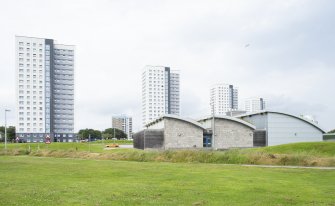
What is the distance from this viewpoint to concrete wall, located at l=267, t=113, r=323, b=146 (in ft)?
241

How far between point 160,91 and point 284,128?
112 meters

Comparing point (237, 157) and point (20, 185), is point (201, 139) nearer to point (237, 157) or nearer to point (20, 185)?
point (237, 157)

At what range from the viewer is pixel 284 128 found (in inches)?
2906

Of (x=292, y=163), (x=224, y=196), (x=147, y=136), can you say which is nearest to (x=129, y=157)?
(x=292, y=163)

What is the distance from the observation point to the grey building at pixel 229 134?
7162 cm

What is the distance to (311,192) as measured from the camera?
14.9 meters

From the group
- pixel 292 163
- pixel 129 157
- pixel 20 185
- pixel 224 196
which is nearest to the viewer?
pixel 224 196

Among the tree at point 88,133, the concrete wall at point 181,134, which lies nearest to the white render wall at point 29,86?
the tree at point 88,133

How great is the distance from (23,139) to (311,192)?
133722 millimetres

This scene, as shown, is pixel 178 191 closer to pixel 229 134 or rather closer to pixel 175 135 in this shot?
pixel 175 135

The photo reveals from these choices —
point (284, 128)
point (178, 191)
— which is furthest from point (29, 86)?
point (178, 191)

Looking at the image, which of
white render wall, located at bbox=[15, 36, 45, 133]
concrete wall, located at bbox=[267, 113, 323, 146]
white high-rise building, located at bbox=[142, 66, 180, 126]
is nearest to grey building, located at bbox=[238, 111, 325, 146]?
concrete wall, located at bbox=[267, 113, 323, 146]

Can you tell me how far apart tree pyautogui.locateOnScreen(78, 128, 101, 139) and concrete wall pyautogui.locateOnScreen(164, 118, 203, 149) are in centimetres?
11377

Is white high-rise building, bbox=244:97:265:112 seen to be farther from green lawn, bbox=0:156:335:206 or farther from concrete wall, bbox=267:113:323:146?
green lawn, bbox=0:156:335:206
